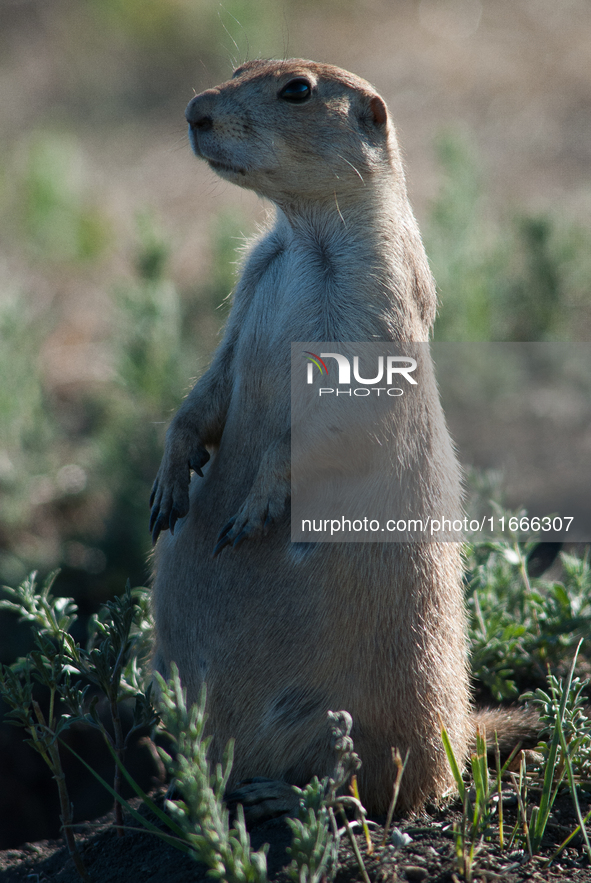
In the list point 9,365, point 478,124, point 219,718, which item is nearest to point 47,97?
point 478,124

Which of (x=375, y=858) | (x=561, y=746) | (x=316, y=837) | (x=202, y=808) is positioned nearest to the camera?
(x=202, y=808)

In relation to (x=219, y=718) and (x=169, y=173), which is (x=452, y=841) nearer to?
(x=219, y=718)

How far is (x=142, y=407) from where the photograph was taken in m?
5.79

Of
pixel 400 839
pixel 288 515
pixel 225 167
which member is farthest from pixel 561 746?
pixel 225 167

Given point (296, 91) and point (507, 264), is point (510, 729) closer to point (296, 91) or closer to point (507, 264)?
point (296, 91)

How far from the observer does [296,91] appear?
3.22m

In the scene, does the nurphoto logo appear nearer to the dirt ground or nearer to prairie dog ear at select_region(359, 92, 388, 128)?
prairie dog ear at select_region(359, 92, 388, 128)

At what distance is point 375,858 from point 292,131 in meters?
2.43

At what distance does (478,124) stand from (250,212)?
345 cm

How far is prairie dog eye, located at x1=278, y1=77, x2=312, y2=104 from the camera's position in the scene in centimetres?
322

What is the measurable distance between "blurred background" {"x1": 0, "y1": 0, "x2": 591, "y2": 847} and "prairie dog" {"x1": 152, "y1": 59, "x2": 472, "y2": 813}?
0.52 meters

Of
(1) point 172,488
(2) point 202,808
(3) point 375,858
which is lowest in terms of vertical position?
(3) point 375,858

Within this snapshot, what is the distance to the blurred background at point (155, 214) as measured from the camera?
5691mm

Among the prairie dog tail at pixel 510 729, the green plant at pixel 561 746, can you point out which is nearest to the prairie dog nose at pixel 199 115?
the green plant at pixel 561 746
